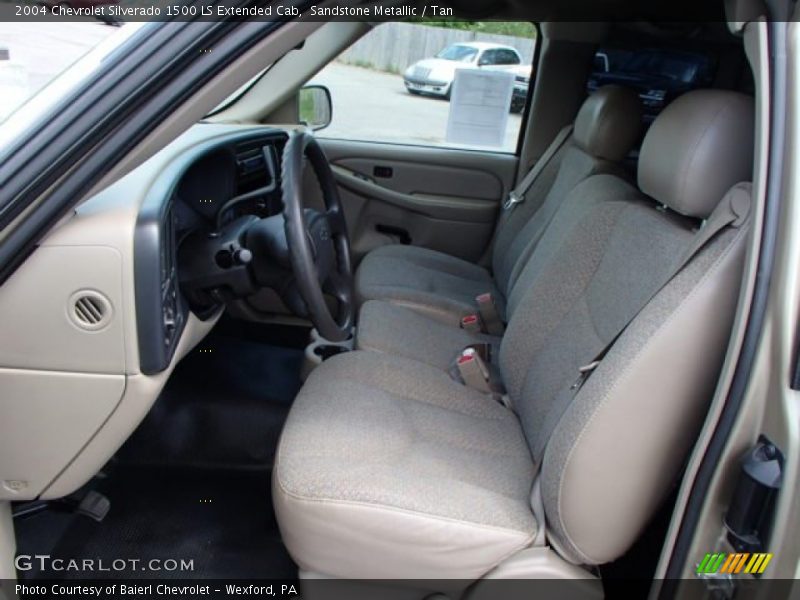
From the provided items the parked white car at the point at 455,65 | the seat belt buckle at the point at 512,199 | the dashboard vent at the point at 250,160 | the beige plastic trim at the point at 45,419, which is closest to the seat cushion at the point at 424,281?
the seat belt buckle at the point at 512,199

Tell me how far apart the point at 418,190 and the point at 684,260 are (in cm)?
173

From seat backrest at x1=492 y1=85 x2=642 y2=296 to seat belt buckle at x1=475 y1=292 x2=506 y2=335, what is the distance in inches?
3.8

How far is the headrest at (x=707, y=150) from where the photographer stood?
39.2 inches

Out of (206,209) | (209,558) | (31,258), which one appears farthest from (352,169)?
(31,258)

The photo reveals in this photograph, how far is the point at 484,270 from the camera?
2.52 meters

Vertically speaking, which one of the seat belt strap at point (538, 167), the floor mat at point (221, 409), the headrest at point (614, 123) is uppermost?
the headrest at point (614, 123)

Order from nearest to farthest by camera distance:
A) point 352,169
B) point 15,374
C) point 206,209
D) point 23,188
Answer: point 23,188
point 15,374
point 206,209
point 352,169

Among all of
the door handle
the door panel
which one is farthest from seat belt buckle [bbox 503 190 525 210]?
the door handle

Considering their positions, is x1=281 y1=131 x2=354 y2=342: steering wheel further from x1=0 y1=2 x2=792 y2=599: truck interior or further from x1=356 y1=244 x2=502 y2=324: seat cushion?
x1=356 y1=244 x2=502 y2=324: seat cushion

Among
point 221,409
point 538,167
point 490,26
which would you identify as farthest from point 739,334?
point 490,26

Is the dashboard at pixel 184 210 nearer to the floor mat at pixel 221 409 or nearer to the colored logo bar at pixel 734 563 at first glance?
the floor mat at pixel 221 409

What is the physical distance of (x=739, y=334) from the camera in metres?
0.82

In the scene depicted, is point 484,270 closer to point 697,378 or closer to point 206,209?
point 206,209

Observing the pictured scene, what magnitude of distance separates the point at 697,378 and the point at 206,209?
106 centimetres
